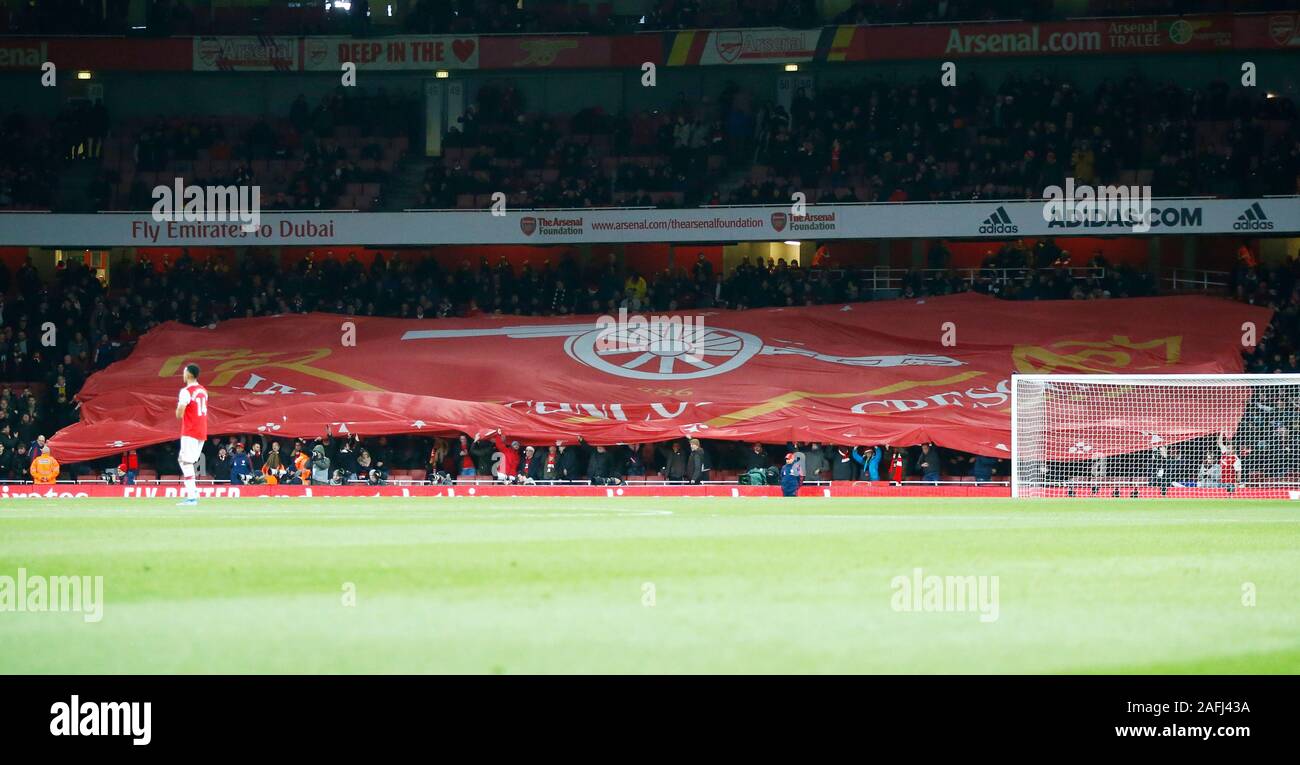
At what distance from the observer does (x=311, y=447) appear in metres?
32.5

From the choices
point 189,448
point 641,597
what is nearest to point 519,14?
point 189,448

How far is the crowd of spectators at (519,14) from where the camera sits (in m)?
42.5

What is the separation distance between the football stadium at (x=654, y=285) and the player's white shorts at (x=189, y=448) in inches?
10.6

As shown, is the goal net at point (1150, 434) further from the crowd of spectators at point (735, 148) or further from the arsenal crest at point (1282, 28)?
the arsenal crest at point (1282, 28)

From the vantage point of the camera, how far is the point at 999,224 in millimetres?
37938

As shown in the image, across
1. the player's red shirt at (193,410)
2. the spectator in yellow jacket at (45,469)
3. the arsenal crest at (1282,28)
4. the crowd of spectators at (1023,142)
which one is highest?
the arsenal crest at (1282,28)

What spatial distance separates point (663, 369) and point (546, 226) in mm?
7224

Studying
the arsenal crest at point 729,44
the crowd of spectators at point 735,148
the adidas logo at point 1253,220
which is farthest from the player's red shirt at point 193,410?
the adidas logo at point 1253,220

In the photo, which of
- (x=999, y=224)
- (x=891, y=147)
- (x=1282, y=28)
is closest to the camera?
(x=999, y=224)

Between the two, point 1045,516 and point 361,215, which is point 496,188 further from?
point 1045,516

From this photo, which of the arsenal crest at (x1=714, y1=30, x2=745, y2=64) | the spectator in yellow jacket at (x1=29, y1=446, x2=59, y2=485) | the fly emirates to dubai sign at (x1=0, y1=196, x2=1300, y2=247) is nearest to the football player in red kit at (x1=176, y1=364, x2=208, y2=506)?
the spectator in yellow jacket at (x1=29, y1=446, x2=59, y2=485)

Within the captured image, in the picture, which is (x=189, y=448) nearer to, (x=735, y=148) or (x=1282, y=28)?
(x=735, y=148)

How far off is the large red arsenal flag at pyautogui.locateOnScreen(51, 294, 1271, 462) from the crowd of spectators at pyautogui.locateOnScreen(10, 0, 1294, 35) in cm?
1097

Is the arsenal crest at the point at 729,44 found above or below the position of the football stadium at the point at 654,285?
above
